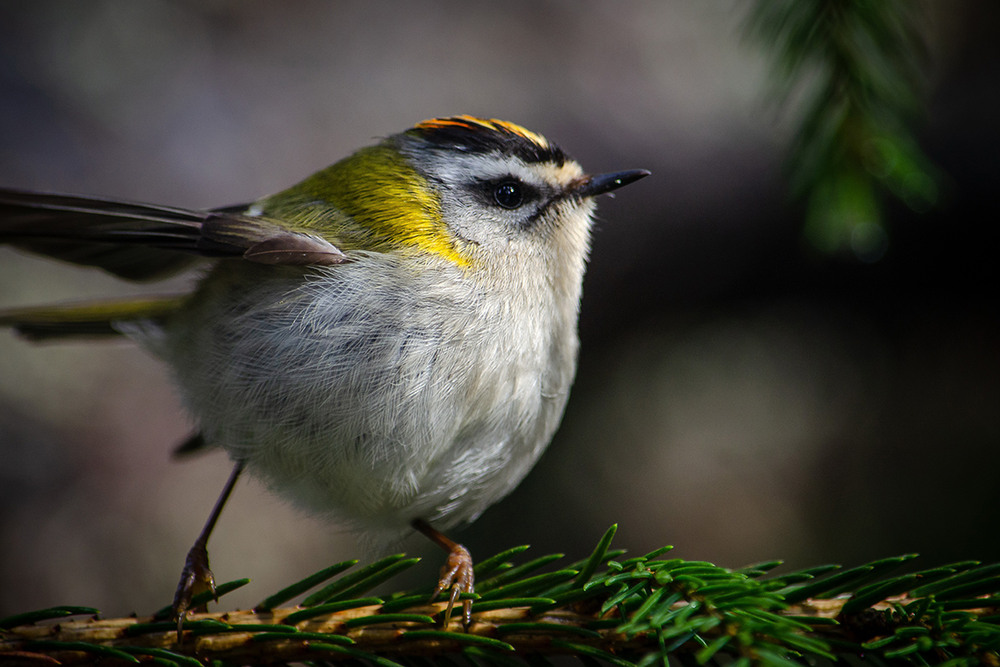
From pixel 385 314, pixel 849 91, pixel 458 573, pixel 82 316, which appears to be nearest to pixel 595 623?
pixel 458 573

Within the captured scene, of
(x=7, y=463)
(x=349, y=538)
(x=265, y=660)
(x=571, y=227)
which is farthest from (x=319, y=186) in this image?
(x=349, y=538)

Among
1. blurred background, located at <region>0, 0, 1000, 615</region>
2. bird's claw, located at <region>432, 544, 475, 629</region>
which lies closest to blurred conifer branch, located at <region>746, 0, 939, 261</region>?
blurred background, located at <region>0, 0, 1000, 615</region>

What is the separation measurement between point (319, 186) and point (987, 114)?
1.99 meters

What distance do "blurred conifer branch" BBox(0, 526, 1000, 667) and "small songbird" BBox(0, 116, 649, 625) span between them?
0.32 ft

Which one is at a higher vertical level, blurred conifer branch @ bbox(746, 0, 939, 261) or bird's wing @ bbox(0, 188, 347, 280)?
blurred conifer branch @ bbox(746, 0, 939, 261)

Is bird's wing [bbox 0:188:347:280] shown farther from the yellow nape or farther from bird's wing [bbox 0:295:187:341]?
bird's wing [bbox 0:295:187:341]

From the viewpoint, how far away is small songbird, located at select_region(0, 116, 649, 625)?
109 cm

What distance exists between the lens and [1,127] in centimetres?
213

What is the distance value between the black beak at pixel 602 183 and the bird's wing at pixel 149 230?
0.49 m

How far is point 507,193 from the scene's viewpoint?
1.33 meters

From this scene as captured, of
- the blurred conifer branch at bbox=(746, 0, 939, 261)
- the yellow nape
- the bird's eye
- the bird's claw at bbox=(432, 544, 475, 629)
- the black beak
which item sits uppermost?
the blurred conifer branch at bbox=(746, 0, 939, 261)

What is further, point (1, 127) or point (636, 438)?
point (636, 438)

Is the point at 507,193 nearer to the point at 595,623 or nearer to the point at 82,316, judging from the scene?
the point at 595,623

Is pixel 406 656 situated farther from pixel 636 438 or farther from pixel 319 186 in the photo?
pixel 636 438
